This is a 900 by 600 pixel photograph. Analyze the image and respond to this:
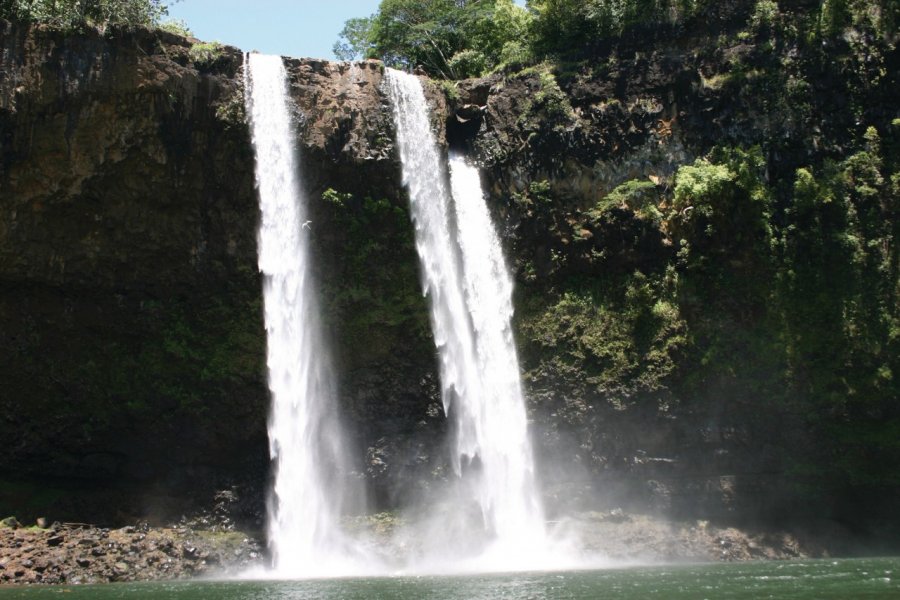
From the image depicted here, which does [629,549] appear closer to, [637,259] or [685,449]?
[685,449]

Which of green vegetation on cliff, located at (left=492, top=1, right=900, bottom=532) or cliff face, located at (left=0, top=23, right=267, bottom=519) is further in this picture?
green vegetation on cliff, located at (left=492, top=1, right=900, bottom=532)

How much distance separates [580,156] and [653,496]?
9298 mm

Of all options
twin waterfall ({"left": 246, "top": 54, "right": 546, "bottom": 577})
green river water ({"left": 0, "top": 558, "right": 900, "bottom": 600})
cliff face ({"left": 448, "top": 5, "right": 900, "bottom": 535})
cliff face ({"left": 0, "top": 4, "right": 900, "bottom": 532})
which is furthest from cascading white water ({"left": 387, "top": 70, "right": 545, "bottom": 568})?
green river water ({"left": 0, "top": 558, "right": 900, "bottom": 600})

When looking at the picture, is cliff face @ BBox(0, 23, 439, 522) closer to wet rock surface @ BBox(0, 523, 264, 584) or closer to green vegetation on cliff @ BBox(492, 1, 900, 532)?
A: wet rock surface @ BBox(0, 523, 264, 584)

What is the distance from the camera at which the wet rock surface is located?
17562mm

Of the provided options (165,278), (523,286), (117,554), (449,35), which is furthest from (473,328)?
(449,35)

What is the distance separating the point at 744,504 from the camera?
21.1 metres

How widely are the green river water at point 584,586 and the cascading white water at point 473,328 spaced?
A: 12.7ft

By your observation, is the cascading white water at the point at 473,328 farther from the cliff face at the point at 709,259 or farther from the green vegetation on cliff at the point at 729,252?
the green vegetation on cliff at the point at 729,252

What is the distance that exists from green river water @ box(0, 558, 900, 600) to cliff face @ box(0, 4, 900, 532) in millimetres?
4212

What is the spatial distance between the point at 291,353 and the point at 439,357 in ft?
12.5

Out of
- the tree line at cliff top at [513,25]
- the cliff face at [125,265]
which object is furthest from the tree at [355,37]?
the cliff face at [125,265]

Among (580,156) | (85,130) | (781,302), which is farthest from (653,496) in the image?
(85,130)

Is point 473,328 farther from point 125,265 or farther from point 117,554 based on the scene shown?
point 117,554
